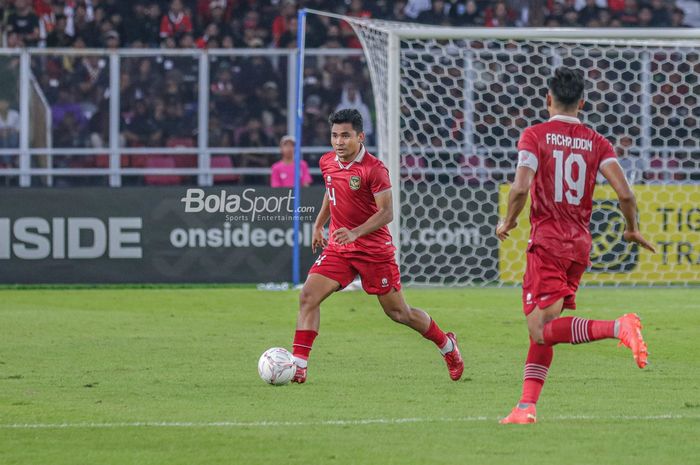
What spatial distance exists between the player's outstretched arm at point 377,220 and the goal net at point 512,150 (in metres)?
6.89

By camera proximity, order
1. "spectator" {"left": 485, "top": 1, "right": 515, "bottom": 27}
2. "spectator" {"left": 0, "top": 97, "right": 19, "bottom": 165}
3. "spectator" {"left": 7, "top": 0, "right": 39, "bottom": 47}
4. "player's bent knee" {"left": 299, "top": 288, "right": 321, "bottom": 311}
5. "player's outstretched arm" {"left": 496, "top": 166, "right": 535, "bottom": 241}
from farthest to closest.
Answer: "spectator" {"left": 485, "top": 1, "right": 515, "bottom": 27}, "spectator" {"left": 7, "top": 0, "right": 39, "bottom": 47}, "spectator" {"left": 0, "top": 97, "right": 19, "bottom": 165}, "player's bent knee" {"left": 299, "top": 288, "right": 321, "bottom": 311}, "player's outstretched arm" {"left": 496, "top": 166, "right": 535, "bottom": 241}

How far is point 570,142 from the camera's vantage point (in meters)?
6.77

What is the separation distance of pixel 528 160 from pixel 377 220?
6.58 feet

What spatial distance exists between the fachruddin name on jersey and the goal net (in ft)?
28.5

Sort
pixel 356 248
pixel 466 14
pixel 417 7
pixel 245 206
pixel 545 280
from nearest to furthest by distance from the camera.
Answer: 1. pixel 545 280
2. pixel 356 248
3. pixel 245 206
4. pixel 466 14
5. pixel 417 7

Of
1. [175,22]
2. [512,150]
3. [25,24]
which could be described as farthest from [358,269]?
[25,24]

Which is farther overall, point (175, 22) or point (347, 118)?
point (175, 22)

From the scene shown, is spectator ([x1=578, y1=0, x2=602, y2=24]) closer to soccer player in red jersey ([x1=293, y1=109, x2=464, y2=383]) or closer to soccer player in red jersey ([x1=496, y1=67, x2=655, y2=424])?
soccer player in red jersey ([x1=293, y1=109, x2=464, y2=383])

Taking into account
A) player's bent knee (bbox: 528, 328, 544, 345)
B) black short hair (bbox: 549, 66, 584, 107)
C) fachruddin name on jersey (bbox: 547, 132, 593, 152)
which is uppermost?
black short hair (bbox: 549, 66, 584, 107)

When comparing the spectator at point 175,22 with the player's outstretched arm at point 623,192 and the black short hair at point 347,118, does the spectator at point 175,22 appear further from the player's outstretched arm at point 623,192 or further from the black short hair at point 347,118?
the player's outstretched arm at point 623,192

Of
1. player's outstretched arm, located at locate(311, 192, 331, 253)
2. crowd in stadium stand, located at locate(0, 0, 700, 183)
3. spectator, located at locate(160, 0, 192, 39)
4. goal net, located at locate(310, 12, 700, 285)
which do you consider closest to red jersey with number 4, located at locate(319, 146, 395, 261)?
player's outstretched arm, located at locate(311, 192, 331, 253)

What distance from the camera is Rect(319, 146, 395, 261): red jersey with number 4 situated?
8.70 m

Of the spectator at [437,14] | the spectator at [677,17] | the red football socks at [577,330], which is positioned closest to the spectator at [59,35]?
the spectator at [437,14]

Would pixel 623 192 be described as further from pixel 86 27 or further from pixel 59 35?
pixel 86 27
